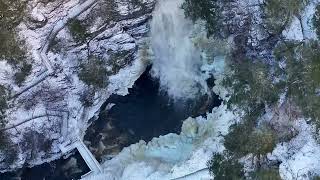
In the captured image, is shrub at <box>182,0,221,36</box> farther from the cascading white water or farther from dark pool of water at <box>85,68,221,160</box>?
dark pool of water at <box>85,68,221,160</box>

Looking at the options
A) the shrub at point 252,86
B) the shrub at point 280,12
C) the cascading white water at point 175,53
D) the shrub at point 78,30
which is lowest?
the shrub at point 252,86

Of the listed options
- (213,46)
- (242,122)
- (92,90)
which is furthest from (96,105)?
(242,122)

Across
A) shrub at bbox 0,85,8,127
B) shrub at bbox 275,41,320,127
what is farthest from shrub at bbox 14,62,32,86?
shrub at bbox 275,41,320,127

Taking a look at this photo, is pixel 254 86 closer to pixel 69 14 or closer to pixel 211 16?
pixel 211 16

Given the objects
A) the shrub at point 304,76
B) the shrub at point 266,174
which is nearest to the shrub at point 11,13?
the shrub at point 304,76

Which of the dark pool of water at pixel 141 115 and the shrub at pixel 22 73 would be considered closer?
the dark pool of water at pixel 141 115

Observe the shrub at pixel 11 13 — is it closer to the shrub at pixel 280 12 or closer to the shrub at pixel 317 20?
the shrub at pixel 280 12
